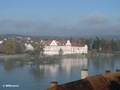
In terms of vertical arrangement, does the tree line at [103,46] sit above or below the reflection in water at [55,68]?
above

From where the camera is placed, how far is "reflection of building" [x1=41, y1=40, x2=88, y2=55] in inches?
949

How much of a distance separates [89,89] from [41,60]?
1531 centimetres

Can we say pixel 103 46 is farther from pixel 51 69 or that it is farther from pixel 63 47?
pixel 51 69

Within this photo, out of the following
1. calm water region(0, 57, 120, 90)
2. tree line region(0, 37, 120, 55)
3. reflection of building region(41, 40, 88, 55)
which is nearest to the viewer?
calm water region(0, 57, 120, 90)

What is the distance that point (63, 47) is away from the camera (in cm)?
2475

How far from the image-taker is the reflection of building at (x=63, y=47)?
79.1 feet

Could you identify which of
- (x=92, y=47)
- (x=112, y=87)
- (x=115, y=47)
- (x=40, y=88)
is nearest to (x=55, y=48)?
(x=92, y=47)

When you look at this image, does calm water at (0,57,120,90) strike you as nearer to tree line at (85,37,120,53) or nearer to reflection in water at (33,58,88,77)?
reflection in water at (33,58,88,77)

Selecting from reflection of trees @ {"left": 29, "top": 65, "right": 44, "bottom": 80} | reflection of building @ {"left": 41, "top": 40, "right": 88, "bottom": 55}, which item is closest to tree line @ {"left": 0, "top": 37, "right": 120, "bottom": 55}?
reflection of building @ {"left": 41, "top": 40, "right": 88, "bottom": 55}

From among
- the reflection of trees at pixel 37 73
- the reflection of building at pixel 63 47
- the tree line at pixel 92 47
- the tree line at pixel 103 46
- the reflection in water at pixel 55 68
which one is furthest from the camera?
the tree line at pixel 103 46

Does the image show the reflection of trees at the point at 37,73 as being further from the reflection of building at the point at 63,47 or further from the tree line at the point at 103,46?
the tree line at the point at 103,46

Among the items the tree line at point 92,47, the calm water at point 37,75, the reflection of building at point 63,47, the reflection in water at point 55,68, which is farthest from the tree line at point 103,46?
the calm water at point 37,75

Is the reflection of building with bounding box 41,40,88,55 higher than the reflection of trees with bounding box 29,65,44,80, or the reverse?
the reflection of building with bounding box 41,40,88,55

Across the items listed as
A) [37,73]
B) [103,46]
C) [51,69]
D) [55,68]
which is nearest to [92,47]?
[103,46]
